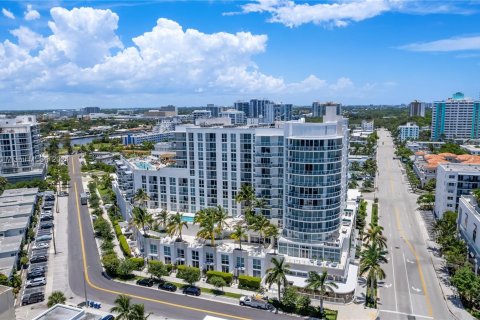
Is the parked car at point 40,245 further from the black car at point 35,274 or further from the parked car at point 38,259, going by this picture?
the black car at point 35,274

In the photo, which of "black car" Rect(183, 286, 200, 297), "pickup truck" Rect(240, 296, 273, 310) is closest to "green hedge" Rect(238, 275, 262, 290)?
"pickup truck" Rect(240, 296, 273, 310)

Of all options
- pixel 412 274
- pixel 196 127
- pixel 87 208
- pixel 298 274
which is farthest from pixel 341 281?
pixel 87 208

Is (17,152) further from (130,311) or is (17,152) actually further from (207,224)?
(130,311)

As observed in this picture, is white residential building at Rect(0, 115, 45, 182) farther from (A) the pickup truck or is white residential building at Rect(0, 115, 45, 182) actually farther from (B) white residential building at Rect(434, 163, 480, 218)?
(B) white residential building at Rect(434, 163, 480, 218)

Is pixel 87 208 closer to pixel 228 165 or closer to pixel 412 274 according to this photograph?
pixel 228 165

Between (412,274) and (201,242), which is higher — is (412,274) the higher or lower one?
the lower one

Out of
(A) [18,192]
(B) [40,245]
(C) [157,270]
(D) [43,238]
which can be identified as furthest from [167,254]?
(A) [18,192]
